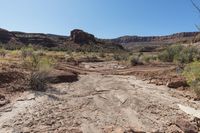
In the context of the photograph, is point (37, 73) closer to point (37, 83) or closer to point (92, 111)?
point (37, 83)

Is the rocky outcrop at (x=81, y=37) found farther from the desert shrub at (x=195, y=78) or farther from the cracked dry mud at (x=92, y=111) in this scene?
the desert shrub at (x=195, y=78)

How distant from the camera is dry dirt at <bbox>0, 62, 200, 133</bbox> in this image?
1038 centimetres

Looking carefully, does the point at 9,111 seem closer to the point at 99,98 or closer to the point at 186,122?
the point at 99,98

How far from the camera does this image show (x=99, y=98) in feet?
48.5

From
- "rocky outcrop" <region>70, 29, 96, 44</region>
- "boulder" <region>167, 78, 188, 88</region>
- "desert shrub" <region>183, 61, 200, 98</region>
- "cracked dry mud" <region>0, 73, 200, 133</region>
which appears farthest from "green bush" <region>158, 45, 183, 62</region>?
"rocky outcrop" <region>70, 29, 96, 44</region>

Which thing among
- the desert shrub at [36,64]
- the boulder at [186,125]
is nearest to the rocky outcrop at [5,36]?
the desert shrub at [36,64]

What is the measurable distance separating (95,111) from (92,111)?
11 cm

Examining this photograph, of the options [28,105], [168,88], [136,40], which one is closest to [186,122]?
[28,105]

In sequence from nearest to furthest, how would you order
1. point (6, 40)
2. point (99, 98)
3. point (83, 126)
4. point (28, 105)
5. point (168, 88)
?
1. point (83, 126)
2. point (28, 105)
3. point (99, 98)
4. point (168, 88)
5. point (6, 40)

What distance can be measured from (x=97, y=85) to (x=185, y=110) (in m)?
6.74

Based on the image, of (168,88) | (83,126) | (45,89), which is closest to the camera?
(83,126)

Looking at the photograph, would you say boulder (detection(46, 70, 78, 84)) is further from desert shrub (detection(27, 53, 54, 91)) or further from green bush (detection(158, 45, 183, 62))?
green bush (detection(158, 45, 183, 62))

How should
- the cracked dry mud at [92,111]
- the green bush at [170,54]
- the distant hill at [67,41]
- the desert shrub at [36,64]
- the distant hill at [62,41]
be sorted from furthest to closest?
the distant hill at [62,41]
the distant hill at [67,41]
the green bush at [170,54]
the desert shrub at [36,64]
the cracked dry mud at [92,111]

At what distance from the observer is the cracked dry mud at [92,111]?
34.0ft
